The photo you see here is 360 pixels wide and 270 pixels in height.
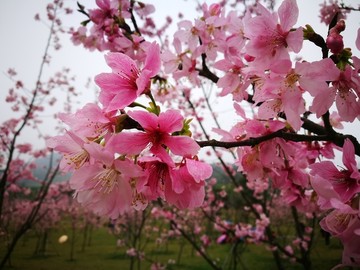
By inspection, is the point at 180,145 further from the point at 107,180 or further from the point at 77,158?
the point at 77,158

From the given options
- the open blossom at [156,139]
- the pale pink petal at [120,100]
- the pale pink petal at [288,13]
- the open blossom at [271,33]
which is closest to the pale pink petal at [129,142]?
the open blossom at [156,139]

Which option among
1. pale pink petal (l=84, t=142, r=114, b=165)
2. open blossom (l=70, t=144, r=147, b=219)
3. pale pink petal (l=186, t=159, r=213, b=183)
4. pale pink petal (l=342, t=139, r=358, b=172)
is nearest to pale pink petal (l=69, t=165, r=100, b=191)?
open blossom (l=70, t=144, r=147, b=219)

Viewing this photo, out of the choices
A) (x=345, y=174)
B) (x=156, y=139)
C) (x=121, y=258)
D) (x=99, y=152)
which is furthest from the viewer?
(x=121, y=258)

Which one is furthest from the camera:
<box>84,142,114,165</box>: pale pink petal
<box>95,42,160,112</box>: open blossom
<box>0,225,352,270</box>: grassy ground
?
<box>0,225,352,270</box>: grassy ground

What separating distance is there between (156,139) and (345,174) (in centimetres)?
78

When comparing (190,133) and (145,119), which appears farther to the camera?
(190,133)

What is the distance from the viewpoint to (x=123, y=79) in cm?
94

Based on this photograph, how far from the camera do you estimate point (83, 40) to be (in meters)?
2.91

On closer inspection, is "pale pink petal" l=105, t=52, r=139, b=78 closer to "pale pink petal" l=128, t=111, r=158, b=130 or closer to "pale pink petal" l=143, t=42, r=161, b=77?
"pale pink petal" l=143, t=42, r=161, b=77

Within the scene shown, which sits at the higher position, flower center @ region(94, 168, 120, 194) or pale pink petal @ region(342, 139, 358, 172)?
pale pink petal @ region(342, 139, 358, 172)

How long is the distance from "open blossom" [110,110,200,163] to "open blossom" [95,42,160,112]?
10 centimetres

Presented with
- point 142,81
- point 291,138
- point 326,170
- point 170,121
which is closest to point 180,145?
point 170,121

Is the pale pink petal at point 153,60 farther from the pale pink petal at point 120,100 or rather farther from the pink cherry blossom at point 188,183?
the pink cherry blossom at point 188,183

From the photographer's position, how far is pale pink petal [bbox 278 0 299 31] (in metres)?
0.98
